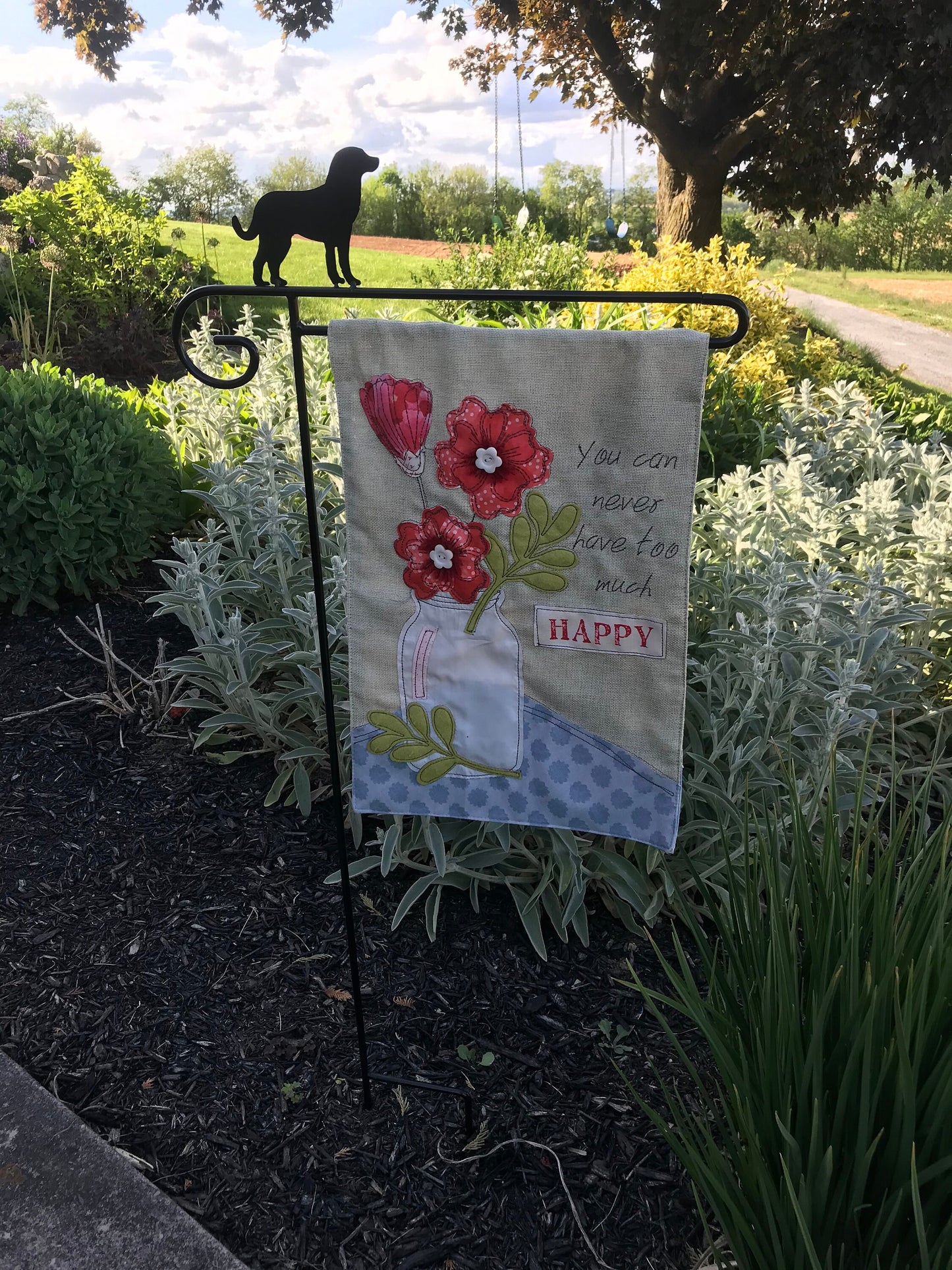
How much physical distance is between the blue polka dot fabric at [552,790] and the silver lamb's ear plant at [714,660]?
183 millimetres

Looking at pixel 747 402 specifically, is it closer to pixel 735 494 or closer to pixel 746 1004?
pixel 735 494

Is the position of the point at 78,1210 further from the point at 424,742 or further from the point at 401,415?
the point at 401,415

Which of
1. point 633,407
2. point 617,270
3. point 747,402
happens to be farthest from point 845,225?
point 633,407

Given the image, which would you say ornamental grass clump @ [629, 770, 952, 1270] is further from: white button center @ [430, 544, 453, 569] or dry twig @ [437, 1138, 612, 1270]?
white button center @ [430, 544, 453, 569]

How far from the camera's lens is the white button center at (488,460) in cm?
132

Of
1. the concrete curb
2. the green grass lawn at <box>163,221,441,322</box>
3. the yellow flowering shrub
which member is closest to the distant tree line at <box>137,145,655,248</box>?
the green grass lawn at <box>163,221,441,322</box>

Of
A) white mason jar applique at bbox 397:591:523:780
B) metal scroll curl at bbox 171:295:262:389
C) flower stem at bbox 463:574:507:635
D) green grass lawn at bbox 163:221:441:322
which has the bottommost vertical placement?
white mason jar applique at bbox 397:591:523:780

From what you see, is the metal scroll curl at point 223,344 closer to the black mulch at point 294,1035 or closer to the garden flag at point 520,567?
the garden flag at point 520,567

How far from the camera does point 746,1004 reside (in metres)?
1.30

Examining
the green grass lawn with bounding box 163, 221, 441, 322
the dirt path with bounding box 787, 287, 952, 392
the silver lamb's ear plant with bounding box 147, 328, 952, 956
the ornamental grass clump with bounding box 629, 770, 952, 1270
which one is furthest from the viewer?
the dirt path with bounding box 787, 287, 952, 392

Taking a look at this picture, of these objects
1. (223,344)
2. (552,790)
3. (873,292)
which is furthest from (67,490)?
(873,292)

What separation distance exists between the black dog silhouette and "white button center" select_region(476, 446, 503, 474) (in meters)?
0.39

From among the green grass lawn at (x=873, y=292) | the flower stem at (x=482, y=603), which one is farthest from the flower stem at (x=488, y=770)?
the green grass lawn at (x=873, y=292)

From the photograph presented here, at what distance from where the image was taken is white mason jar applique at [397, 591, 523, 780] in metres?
1.41
